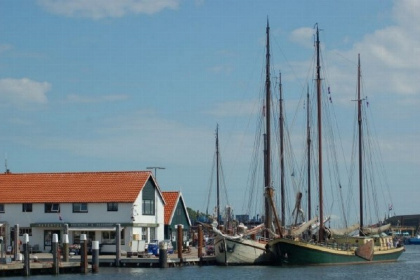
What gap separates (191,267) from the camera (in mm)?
73125

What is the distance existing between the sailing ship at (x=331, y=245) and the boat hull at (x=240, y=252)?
1023 millimetres

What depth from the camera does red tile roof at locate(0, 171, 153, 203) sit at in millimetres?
83625

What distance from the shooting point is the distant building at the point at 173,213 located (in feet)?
306

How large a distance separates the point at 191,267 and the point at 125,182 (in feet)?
48.1

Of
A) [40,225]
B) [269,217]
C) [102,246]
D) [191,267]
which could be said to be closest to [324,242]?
[269,217]

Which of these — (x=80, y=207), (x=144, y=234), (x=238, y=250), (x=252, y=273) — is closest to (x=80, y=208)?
(x=80, y=207)

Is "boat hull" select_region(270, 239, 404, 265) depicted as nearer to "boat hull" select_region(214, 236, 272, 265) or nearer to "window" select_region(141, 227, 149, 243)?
"boat hull" select_region(214, 236, 272, 265)

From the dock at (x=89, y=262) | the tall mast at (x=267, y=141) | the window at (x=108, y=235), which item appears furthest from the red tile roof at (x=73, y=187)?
the tall mast at (x=267, y=141)

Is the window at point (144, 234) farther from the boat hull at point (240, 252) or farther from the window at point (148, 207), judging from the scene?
the boat hull at point (240, 252)

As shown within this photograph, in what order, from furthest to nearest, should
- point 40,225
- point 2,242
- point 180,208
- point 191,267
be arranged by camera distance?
point 180,208 < point 40,225 < point 2,242 < point 191,267

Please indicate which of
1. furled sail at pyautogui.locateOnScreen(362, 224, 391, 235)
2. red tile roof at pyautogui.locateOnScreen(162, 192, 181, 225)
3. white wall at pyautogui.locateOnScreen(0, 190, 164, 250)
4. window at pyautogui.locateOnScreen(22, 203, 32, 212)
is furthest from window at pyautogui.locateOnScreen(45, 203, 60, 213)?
furled sail at pyautogui.locateOnScreen(362, 224, 391, 235)

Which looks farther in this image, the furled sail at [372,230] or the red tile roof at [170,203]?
the red tile roof at [170,203]

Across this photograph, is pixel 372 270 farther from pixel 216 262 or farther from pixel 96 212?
pixel 96 212

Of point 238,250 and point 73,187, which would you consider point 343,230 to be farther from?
point 73,187
